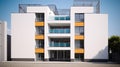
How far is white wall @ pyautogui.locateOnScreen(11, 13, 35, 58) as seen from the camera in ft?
58.2

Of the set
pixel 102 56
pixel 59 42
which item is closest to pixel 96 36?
pixel 102 56

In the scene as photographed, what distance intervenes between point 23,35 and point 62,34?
11.7ft

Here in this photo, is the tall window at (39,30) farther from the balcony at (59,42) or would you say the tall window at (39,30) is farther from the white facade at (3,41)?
the white facade at (3,41)

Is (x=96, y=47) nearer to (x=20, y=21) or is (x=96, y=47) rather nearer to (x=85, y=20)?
(x=85, y=20)

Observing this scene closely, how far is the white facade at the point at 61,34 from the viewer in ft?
57.5

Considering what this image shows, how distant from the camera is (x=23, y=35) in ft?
58.8

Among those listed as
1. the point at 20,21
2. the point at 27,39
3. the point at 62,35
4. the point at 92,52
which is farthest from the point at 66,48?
the point at 20,21

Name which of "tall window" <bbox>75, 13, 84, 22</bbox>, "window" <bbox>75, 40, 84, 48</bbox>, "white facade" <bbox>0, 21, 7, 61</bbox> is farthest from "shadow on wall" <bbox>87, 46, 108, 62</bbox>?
"white facade" <bbox>0, 21, 7, 61</bbox>

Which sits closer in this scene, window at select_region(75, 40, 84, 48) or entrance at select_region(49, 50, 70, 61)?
window at select_region(75, 40, 84, 48)

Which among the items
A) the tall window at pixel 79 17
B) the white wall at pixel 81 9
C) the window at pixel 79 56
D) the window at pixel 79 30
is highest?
the white wall at pixel 81 9

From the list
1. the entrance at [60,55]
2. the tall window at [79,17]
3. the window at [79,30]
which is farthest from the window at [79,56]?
the tall window at [79,17]

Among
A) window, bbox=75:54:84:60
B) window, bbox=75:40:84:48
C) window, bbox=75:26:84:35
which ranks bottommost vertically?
window, bbox=75:54:84:60

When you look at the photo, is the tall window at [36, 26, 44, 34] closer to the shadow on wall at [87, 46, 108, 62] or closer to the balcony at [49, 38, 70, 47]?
the balcony at [49, 38, 70, 47]

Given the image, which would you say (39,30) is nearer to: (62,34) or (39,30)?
(39,30)
